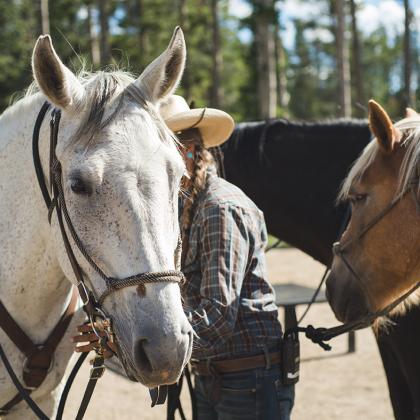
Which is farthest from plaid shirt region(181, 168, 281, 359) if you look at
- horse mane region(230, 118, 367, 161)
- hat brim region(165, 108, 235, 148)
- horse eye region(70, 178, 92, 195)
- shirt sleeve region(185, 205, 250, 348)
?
horse mane region(230, 118, 367, 161)

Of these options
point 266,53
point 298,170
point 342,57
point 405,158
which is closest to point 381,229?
point 405,158

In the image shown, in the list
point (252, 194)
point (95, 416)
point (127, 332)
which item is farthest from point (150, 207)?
point (95, 416)

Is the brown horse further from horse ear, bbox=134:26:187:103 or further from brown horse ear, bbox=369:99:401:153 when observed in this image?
horse ear, bbox=134:26:187:103

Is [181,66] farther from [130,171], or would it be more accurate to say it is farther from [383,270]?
[383,270]

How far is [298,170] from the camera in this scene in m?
3.89

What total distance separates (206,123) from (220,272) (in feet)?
2.33

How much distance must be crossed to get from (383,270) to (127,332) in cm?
148

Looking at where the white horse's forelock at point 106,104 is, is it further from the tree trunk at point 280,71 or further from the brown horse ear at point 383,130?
the tree trunk at point 280,71

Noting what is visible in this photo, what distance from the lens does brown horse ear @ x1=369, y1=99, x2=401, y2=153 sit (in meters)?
2.78

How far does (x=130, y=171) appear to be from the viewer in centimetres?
183

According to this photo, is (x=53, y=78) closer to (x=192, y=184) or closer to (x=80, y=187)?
(x=80, y=187)

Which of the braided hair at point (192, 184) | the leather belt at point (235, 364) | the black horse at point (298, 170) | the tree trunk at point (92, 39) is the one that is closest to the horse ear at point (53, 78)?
the braided hair at point (192, 184)

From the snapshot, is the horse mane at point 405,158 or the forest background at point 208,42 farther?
the forest background at point 208,42

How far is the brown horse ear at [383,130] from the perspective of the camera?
278 cm
